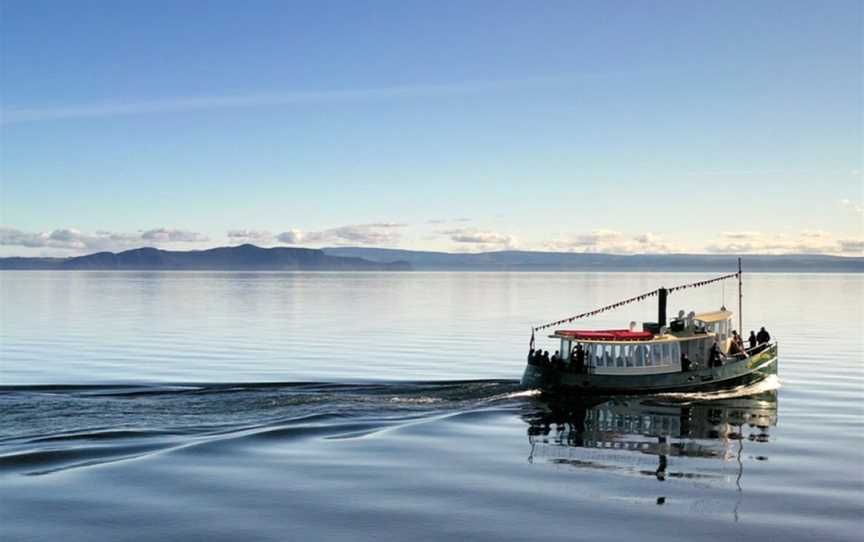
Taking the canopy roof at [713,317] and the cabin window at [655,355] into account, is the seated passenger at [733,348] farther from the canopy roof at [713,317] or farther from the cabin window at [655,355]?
the cabin window at [655,355]

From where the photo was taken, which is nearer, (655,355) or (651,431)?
(651,431)

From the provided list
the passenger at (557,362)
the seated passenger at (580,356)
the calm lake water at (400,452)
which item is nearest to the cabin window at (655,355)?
the calm lake water at (400,452)

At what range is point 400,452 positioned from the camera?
134 ft

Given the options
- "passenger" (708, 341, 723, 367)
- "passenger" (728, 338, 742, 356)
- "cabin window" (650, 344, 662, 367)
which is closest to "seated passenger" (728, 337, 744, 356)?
"passenger" (728, 338, 742, 356)

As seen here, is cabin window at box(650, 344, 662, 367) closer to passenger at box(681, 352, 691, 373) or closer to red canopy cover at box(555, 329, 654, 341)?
red canopy cover at box(555, 329, 654, 341)

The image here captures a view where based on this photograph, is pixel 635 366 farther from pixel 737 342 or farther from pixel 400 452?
pixel 400 452

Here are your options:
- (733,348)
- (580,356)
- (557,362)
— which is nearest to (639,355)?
(580,356)

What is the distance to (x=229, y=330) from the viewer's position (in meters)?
107

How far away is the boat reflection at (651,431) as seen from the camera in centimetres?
4041

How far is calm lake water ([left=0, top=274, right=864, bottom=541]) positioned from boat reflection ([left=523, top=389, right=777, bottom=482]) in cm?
21

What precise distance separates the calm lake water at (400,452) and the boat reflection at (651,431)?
0.21 m

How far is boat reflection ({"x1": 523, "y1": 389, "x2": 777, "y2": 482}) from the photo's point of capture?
40.4 m

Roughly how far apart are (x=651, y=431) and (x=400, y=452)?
14.2m

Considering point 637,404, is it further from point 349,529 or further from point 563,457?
point 349,529
